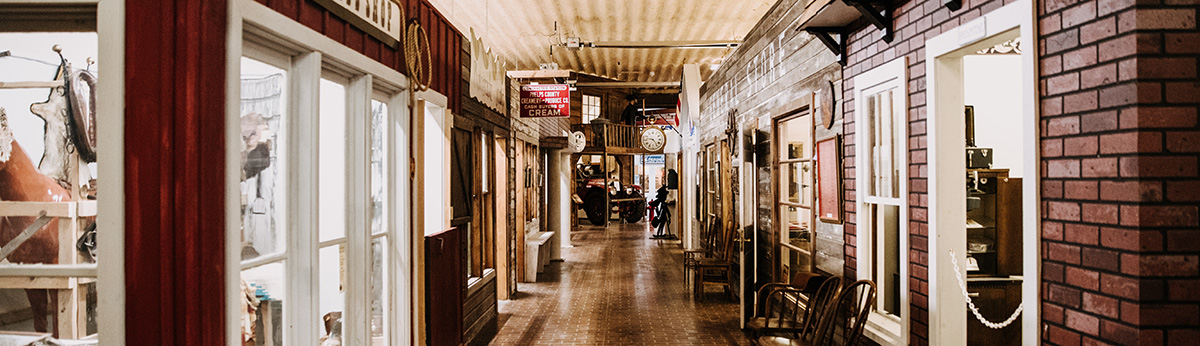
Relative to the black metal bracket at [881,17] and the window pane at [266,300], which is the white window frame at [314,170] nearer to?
the window pane at [266,300]

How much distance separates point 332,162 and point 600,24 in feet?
20.1

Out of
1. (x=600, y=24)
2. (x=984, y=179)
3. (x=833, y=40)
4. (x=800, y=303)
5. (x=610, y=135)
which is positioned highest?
(x=600, y=24)

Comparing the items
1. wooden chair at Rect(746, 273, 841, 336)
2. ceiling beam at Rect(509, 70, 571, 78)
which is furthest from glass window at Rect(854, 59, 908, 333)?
ceiling beam at Rect(509, 70, 571, 78)

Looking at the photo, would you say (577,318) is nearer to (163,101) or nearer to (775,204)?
(775,204)

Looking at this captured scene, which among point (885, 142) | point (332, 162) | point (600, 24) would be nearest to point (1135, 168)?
point (885, 142)

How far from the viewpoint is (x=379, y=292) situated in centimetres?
354

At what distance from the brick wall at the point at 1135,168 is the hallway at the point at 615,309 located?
360 centimetres

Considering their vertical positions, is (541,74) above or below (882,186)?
above

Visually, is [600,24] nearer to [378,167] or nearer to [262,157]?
[378,167]

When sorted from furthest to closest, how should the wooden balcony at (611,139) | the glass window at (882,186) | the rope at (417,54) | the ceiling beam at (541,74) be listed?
the wooden balcony at (611,139) < the ceiling beam at (541,74) < the rope at (417,54) < the glass window at (882,186)

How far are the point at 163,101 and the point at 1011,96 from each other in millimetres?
4702

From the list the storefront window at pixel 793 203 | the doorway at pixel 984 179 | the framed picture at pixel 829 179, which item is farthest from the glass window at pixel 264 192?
the storefront window at pixel 793 203

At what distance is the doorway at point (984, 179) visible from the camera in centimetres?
222

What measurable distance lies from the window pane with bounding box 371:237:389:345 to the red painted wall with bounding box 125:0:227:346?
1.57 meters
